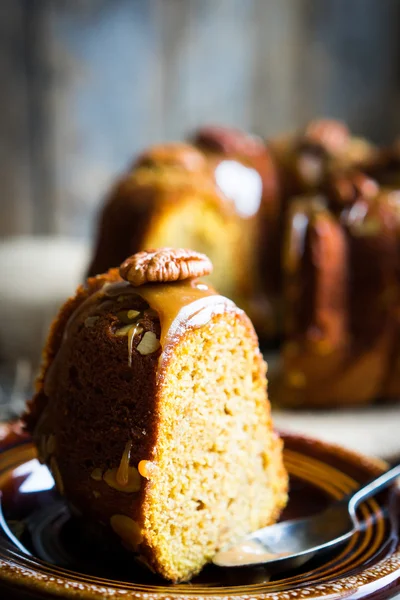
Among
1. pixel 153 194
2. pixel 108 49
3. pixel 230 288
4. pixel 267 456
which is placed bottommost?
pixel 230 288

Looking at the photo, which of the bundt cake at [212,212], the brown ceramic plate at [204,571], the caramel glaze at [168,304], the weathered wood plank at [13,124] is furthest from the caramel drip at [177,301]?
the weathered wood plank at [13,124]

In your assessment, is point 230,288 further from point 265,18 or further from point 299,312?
point 265,18

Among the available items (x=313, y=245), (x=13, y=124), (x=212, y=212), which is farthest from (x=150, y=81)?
(x=313, y=245)

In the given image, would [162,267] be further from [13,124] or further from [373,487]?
Result: [13,124]

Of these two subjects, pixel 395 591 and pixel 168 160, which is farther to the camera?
pixel 168 160

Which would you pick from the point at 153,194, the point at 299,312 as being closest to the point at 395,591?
the point at 299,312

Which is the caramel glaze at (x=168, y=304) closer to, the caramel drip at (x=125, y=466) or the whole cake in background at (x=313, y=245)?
the caramel drip at (x=125, y=466)

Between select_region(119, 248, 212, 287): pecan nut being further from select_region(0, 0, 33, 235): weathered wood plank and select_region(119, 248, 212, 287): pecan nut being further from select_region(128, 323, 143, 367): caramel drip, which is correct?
select_region(0, 0, 33, 235): weathered wood plank
